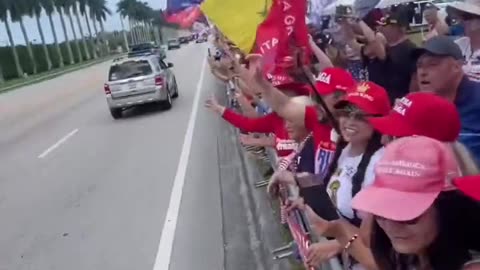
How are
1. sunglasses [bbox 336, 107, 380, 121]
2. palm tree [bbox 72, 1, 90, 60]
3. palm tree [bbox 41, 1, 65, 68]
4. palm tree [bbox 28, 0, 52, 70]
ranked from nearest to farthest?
sunglasses [bbox 336, 107, 380, 121]
palm tree [bbox 28, 0, 52, 70]
palm tree [bbox 41, 1, 65, 68]
palm tree [bbox 72, 1, 90, 60]

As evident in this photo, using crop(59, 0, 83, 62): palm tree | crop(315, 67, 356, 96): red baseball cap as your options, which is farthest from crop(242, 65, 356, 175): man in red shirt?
crop(59, 0, 83, 62): palm tree

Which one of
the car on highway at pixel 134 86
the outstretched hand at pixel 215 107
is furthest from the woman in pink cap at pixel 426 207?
the car on highway at pixel 134 86

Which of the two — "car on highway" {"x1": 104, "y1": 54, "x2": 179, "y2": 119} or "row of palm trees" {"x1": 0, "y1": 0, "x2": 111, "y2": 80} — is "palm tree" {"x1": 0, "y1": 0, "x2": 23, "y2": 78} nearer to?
"row of palm trees" {"x1": 0, "y1": 0, "x2": 111, "y2": 80}

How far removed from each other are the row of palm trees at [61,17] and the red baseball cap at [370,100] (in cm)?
6957

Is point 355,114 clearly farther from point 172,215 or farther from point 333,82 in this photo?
point 172,215

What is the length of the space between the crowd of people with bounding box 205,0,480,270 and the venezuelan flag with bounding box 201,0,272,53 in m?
0.42

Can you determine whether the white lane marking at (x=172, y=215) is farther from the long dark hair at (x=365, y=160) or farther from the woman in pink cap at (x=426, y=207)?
the woman in pink cap at (x=426, y=207)

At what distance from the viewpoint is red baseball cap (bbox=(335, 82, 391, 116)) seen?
353 centimetres

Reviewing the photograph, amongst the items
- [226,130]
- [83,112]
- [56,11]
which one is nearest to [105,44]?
[56,11]

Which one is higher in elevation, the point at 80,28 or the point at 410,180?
the point at 410,180

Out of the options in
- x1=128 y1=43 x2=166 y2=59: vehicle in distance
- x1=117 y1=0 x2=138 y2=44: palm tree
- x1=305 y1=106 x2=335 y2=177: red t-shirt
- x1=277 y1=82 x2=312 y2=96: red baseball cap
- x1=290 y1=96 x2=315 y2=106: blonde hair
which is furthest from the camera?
x1=117 y1=0 x2=138 y2=44: palm tree

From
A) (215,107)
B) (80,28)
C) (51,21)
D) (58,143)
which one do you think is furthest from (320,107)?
(80,28)

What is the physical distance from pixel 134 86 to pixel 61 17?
91178mm

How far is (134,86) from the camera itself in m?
19.5
